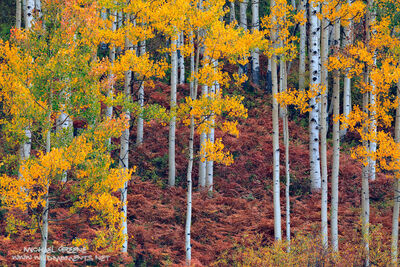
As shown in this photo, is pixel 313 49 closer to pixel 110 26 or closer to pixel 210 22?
pixel 210 22

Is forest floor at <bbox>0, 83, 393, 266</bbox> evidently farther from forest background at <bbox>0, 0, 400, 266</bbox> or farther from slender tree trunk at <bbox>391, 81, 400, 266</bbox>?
slender tree trunk at <bbox>391, 81, 400, 266</bbox>

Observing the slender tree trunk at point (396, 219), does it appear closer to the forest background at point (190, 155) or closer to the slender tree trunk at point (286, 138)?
the forest background at point (190, 155)

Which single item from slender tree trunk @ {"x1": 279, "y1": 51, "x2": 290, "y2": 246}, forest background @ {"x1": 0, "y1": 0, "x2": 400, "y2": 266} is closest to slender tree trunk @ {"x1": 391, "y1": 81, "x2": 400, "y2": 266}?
forest background @ {"x1": 0, "y1": 0, "x2": 400, "y2": 266}

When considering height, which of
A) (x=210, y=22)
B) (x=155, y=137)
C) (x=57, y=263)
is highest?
(x=210, y=22)

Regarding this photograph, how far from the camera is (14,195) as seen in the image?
986 centimetres

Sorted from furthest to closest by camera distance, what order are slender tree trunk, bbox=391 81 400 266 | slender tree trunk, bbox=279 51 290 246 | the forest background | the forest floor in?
the forest floor → slender tree trunk, bbox=279 51 290 246 → slender tree trunk, bbox=391 81 400 266 → the forest background

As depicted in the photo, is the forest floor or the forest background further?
the forest floor

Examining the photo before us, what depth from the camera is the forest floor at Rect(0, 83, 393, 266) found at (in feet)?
43.3

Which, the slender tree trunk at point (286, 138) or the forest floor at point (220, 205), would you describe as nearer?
the slender tree trunk at point (286, 138)

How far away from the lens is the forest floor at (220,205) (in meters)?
13.2

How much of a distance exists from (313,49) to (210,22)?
4650 millimetres

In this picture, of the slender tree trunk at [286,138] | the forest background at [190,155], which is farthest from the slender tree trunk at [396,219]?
the slender tree trunk at [286,138]

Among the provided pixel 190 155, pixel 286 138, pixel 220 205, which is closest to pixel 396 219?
pixel 286 138

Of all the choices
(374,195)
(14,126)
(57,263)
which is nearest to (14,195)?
(14,126)
